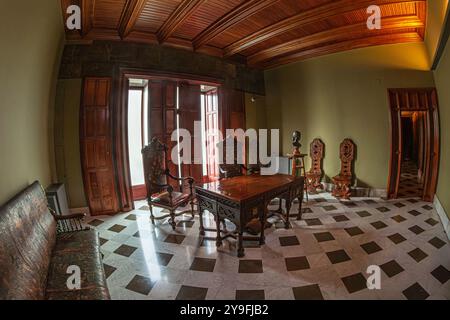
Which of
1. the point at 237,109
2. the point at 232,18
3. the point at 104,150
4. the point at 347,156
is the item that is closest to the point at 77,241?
the point at 104,150

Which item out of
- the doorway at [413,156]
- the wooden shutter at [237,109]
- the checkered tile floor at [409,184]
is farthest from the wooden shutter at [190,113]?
the checkered tile floor at [409,184]

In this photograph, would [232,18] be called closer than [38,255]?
No

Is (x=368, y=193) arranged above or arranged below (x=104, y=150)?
below

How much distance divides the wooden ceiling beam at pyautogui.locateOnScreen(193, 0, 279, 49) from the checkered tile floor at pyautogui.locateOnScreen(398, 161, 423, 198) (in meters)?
4.59

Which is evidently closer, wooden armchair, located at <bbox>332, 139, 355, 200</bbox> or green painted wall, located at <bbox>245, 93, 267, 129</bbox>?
wooden armchair, located at <bbox>332, 139, 355, 200</bbox>

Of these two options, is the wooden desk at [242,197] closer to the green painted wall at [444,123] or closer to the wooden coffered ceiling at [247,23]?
the green painted wall at [444,123]

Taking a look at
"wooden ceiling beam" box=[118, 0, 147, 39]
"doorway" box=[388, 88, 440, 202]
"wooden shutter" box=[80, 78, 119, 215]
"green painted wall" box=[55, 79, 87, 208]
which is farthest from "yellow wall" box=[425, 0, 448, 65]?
"green painted wall" box=[55, 79, 87, 208]

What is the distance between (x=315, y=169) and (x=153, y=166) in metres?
3.88

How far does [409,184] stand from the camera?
507 cm

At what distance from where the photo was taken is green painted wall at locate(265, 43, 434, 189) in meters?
4.08

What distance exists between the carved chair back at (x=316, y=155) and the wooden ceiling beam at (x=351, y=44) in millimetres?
2054

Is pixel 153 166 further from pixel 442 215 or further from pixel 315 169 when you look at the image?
pixel 442 215

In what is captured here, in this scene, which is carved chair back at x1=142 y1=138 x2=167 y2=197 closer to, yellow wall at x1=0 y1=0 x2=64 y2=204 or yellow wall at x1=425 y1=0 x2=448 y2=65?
yellow wall at x1=0 y1=0 x2=64 y2=204

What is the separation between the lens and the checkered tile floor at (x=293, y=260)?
Result: 186 centimetres
